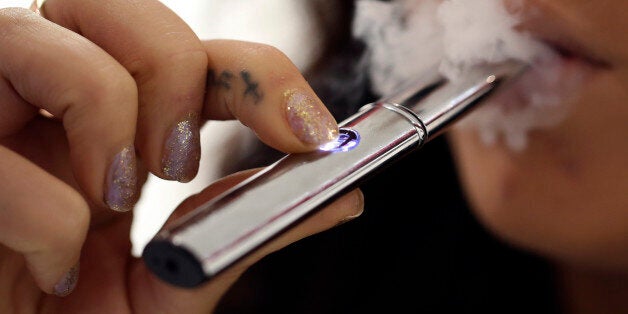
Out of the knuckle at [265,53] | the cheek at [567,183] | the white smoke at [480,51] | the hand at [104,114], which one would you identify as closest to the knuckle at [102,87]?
the hand at [104,114]

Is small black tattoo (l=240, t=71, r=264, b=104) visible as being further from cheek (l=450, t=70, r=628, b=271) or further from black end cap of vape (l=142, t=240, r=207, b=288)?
cheek (l=450, t=70, r=628, b=271)

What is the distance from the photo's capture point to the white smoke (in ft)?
1.96

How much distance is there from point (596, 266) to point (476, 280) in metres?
0.24

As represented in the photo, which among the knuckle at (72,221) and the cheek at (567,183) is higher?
the knuckle at (72,221)

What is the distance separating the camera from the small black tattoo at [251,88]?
47 centimetres

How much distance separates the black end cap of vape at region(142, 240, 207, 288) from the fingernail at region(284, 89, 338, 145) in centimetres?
15

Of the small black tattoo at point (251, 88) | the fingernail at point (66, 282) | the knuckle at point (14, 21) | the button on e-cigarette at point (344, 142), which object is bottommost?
the fingernail at point (66, 282)

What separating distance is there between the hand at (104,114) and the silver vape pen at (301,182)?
0.03m

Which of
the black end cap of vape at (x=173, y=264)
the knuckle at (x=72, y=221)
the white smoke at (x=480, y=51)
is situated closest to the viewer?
the black end cap of vape at (x=173, y=264)

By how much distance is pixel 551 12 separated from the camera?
0.57 m

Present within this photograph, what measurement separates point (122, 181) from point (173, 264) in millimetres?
155

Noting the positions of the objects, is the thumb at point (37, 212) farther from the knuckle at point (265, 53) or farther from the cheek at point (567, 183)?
the cheek at point (567, 183)

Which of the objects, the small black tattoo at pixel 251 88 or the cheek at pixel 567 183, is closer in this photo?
the small black tattoo at pixel 251 88

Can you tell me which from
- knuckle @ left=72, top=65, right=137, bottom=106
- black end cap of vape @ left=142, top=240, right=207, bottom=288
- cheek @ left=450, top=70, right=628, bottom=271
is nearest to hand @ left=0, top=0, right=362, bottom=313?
knuckle @ left=72, top=65, right=137, bottom=106
